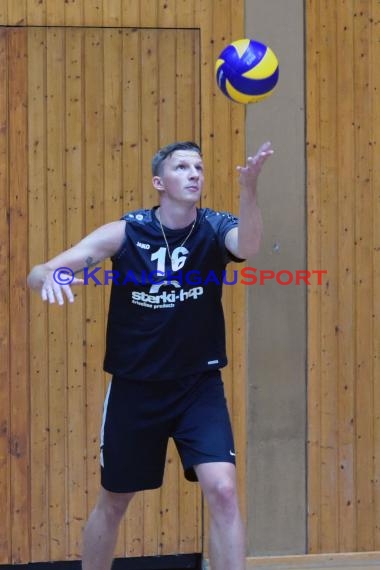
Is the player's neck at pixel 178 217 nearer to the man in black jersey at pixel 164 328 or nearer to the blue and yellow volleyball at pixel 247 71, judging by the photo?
the man in black jersey at pixel 164 328

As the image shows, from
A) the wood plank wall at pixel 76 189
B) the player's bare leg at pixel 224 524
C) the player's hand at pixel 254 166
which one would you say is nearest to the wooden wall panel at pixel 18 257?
the wood plank wall at pixel 76 189

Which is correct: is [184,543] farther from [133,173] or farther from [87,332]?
[133,173]

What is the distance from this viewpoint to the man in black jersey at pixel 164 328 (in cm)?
539

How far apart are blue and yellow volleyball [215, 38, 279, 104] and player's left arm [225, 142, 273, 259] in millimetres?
362

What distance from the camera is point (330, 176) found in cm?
703

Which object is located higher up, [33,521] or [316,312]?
[316,312]

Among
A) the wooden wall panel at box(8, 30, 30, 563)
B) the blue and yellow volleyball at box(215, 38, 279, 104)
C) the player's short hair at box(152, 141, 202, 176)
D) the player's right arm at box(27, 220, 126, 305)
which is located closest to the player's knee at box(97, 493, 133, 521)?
the player's right arm at box(27, 220, 126, 305)

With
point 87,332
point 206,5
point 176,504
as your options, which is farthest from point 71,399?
point 206,5

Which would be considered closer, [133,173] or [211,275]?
[211,275]

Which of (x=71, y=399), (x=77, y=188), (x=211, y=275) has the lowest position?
(x=71, y=399)

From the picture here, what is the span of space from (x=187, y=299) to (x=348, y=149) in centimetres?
215

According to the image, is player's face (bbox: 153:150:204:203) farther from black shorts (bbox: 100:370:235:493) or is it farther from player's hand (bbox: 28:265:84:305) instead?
black shorts (bbox: 100:370:235:493)

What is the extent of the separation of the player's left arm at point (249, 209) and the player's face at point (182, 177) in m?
0.38

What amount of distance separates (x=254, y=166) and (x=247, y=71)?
614 millimetres
